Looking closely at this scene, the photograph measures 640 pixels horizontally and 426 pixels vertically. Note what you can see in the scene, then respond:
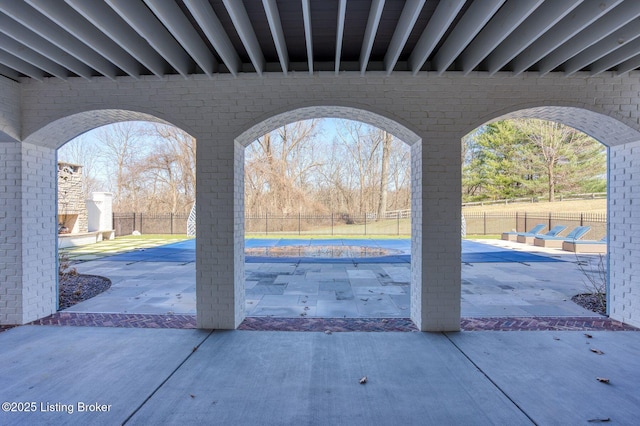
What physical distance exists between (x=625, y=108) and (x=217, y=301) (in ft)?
20.1

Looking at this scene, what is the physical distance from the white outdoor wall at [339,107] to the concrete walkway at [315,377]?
2.59 feet

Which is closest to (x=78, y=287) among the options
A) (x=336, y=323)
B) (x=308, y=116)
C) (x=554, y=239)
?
(x=336, y=323)

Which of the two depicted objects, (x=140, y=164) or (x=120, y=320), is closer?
(x=120, y=320)

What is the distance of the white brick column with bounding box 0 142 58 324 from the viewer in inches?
187

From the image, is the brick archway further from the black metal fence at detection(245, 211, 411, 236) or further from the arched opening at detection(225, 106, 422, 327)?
the black metal fence at detection(245, 211, 411, 236)

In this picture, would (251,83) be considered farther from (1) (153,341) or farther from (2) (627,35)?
(2) (627,35)

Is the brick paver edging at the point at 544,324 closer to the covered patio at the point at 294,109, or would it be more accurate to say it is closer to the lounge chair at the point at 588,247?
the covered patio at the point at 294,109

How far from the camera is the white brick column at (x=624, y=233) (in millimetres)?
4734

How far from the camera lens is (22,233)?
4766 millimetres

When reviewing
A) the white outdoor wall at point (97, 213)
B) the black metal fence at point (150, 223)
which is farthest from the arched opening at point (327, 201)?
the white outdoor wall at point (97, 213)

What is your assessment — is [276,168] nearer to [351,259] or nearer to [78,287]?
[351,259]

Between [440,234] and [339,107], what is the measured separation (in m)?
2.24

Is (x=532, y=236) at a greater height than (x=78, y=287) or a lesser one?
greater

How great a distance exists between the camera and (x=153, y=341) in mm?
4191
